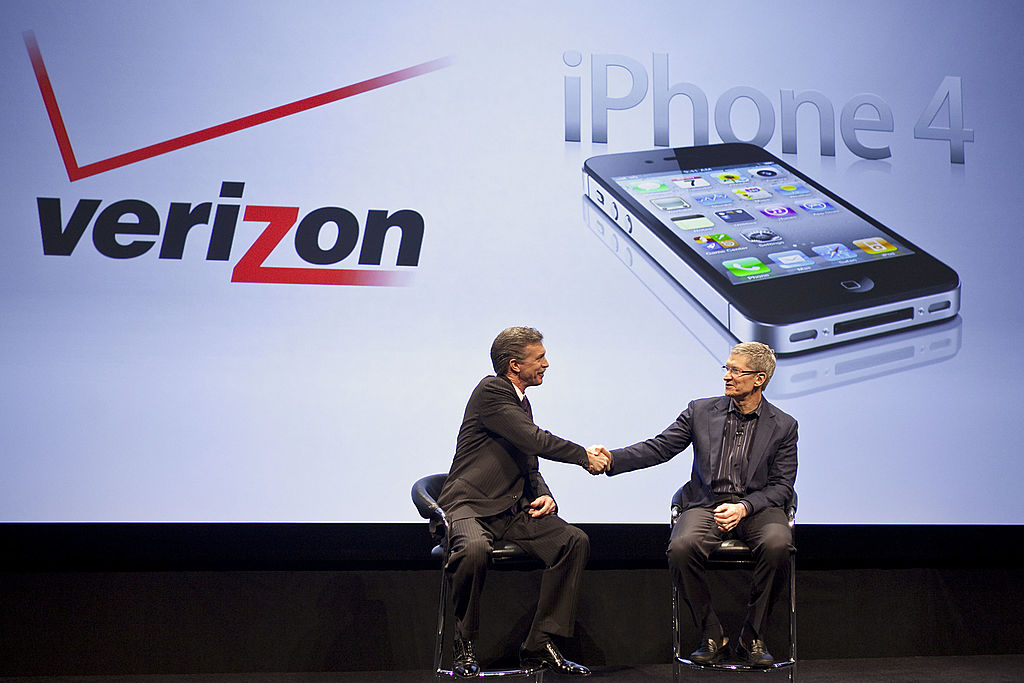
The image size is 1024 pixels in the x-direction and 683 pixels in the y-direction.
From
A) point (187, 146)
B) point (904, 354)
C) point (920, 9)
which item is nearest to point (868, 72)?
point (920, 9)

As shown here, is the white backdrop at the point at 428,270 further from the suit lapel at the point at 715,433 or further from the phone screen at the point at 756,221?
the suit lapel at the point at 715,433

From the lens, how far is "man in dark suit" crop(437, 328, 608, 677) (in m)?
2.72

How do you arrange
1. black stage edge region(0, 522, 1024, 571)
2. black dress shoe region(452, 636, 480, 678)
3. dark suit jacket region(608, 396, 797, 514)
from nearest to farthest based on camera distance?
black dress shoe region(452, 636, 480, 678) → dark suit jacket region(608, 396, 797, 514) → black stage edge region(0, 522, 1024, 571)

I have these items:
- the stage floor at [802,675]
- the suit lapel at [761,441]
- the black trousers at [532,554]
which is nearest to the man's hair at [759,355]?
the suit lapel at [761,441]

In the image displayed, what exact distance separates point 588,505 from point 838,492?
0.96 m

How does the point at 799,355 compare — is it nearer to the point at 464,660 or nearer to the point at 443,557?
the point at 443,557

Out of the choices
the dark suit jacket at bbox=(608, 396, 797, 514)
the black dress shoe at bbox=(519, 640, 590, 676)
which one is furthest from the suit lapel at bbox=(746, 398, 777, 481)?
the black dress shoe at bbox=(519, 640, 590, 676)

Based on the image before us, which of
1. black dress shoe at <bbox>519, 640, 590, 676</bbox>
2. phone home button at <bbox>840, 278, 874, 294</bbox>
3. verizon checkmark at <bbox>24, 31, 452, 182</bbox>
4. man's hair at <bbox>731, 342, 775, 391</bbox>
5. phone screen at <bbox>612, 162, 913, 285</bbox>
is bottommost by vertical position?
black dress shoe at <bbox>519, 640, 590, 676</bbox>

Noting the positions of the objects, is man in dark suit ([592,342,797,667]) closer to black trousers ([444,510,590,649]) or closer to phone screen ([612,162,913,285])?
black trousers ([444,510,590,649])

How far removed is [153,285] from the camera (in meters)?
3.24

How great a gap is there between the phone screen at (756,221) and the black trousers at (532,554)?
44.0 inches

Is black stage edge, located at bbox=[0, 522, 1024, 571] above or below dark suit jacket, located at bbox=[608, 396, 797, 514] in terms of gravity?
below

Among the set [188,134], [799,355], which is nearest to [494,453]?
[799,355]

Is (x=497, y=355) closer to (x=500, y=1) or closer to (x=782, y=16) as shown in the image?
(x=500, y=1)
